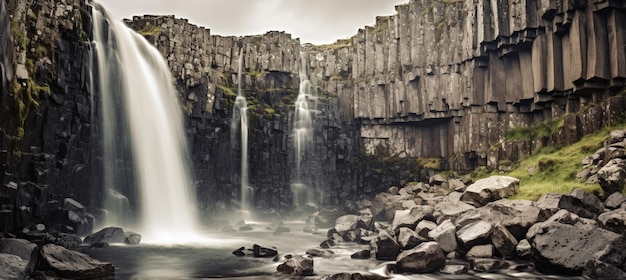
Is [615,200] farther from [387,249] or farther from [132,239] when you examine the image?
[132,239]

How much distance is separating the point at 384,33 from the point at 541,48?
56.5ft

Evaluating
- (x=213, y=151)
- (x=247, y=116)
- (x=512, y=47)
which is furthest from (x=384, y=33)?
(x=213, y=151)

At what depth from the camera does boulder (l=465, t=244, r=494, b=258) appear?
54.7ft

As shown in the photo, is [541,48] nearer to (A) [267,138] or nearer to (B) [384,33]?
(B) [384,33]

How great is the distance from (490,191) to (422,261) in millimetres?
9948

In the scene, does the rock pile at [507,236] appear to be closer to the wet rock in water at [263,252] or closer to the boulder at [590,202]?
the boulder at [590,202]

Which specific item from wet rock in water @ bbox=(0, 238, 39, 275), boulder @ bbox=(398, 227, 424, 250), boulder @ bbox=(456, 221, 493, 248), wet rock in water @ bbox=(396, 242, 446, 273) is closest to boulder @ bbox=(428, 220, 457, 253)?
boulder @ bbox=(456, 221, 493, 248)

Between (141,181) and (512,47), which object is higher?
(512,47)

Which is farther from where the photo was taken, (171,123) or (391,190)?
(391,190)

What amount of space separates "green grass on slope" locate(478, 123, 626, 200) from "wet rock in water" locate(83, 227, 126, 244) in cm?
2146

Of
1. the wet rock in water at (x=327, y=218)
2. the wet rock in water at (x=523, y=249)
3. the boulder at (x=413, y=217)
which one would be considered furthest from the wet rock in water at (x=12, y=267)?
the wet rock in water at (x=327, y=218)

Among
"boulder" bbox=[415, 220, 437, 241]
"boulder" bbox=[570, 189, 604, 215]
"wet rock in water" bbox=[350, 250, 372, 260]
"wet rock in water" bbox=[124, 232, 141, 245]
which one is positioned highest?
"boulder" bbox=[570, 189, 604, 215]

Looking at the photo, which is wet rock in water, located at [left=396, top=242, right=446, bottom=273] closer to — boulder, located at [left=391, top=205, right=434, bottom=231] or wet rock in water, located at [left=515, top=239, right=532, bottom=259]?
wet rock in water, located at [left=515, top=239, right=532, bottom=259]

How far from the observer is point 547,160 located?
2694 cm
